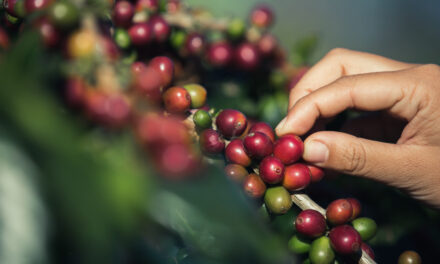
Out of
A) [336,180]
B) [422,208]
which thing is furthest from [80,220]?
[422,208]

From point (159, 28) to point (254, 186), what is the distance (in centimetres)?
82

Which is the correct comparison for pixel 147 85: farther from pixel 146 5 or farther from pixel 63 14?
pixel 146 5

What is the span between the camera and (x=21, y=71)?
526 millimetres

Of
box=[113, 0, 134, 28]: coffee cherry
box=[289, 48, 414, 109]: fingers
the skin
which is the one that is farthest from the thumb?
box=[113, 0, 134, 28]: coffee cherry

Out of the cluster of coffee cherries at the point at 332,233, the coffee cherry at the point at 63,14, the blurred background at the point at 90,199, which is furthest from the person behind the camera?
the cluster of coffee cherries at the point at 332,233

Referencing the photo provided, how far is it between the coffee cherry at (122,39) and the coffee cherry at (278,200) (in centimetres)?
83

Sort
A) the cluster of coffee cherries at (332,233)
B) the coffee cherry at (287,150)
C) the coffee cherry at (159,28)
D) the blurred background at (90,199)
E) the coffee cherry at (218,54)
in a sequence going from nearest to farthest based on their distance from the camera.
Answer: the blurred background at (90,199) < the cluster of coffee cherries at (332,233) < the coffee cherry at (287,150) < the coffee cherry at (159,28) < the coffee cherry at (218,54)

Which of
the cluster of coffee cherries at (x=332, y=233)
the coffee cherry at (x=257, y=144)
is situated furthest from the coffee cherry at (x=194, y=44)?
the cluster of coffee cherries at (x=332, y=233)

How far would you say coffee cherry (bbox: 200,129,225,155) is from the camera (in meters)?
1.13

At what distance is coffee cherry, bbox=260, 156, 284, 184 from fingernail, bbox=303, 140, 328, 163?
0.59ft

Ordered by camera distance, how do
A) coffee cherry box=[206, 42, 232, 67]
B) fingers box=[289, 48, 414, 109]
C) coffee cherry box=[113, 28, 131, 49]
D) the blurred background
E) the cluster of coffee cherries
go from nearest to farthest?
the blurred background
the cluster of coffee cherries
coffee cherry box=[113, 28, 131, 49]
coffee cherry box=[206, 42, 232, 67]
fingers box=[289, 48, 414, 109]

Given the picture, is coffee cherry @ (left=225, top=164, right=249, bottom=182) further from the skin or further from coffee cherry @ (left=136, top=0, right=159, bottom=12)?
coffee cherry @ (left=136, top=0, right=159, bottom=12)

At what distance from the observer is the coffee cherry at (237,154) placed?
3.93ft

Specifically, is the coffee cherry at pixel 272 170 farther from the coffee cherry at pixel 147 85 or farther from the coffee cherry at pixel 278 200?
the coffee cherry at pixel 147 85
